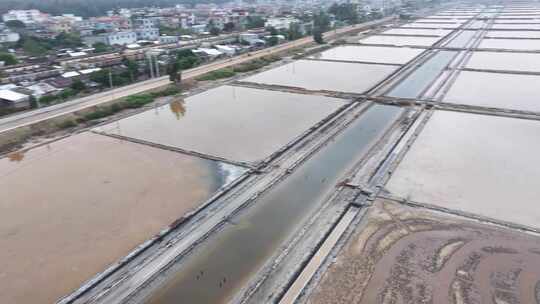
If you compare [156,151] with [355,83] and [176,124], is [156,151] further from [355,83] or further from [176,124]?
[355,83]

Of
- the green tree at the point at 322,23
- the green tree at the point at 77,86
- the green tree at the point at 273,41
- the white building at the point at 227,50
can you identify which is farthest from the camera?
the green tree at the point at 322,23

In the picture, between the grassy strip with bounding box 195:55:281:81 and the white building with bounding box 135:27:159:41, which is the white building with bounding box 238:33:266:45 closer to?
the grassy strip with bounding box 195:55:281:81

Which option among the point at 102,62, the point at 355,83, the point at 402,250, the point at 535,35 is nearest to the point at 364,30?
the point at 535,35

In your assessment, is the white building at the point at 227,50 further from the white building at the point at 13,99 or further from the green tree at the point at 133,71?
the white building at the point at 13,99

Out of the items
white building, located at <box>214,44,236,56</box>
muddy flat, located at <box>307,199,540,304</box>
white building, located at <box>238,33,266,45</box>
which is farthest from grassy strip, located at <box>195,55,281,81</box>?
muddy flat, located at <box>307,199,540,304</box>

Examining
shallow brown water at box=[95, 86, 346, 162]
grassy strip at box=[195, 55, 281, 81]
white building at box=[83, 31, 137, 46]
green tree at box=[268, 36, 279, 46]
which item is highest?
white building at box=[83, 31, 137, 46]

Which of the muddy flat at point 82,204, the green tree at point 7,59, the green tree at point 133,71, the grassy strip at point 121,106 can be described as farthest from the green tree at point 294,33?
the muddy flat at point 82,204

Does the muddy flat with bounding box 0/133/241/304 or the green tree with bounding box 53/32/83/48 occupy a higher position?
the green tree with bounding box 53/32/83/48
